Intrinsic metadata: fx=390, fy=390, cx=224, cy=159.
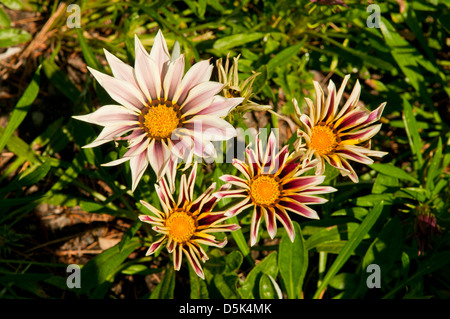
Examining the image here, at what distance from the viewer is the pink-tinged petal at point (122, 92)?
1.06 metres

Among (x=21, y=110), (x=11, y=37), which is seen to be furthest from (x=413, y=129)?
(x=11, y=37)

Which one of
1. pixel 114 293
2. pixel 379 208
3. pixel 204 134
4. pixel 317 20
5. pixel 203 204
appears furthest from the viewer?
pixel 317 20

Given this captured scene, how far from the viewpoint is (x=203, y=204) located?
1.38m

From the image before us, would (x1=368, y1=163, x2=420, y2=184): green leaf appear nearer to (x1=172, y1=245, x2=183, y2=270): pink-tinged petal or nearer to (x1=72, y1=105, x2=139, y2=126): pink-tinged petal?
(x1=172, y1=245, x2=183, y2=270): pink-tinged petal

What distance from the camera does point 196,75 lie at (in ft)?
3.66

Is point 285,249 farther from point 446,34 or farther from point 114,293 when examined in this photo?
point 446,34

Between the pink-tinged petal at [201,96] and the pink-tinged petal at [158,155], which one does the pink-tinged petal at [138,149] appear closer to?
the pink-tinged petal at [158,155]

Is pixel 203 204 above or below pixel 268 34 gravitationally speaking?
below

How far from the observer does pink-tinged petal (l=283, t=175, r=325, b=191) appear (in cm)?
122

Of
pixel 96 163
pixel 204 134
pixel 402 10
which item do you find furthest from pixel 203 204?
pixel 402 10

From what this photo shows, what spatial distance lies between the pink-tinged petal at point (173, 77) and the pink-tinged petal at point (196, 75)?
15 millimetres

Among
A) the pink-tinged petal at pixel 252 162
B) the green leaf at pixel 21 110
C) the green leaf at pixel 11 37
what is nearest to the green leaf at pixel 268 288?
the pink-tinged petal at pixel 252 162

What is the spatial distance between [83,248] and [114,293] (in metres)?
0.27

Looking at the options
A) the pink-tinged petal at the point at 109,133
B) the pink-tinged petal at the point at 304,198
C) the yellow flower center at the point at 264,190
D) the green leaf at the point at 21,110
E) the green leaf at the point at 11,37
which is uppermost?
the green leaf at the point at 11,37
